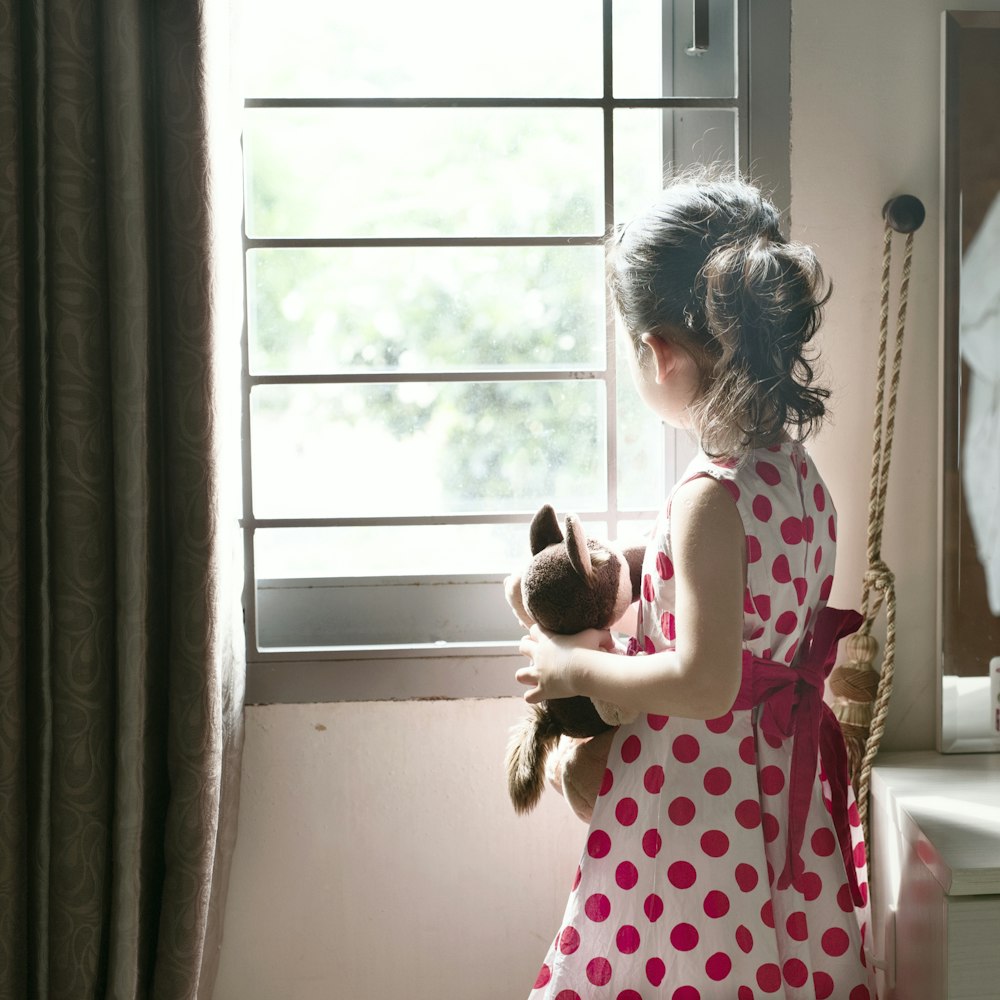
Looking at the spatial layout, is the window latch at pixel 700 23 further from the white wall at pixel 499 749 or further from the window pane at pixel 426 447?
the window pane at pixel 426 447

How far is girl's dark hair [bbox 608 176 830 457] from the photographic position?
35.7 inches

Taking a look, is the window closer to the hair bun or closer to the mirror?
the mirror

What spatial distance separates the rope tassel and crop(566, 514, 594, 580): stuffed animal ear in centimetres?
47

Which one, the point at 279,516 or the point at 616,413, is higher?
the point at 616,413

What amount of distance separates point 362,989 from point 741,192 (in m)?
1.15

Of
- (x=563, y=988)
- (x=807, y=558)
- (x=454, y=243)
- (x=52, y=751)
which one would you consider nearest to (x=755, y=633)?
(x=807, y=558)

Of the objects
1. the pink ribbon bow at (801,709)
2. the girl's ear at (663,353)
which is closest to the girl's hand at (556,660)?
the pink ribbon bow at (801,709)

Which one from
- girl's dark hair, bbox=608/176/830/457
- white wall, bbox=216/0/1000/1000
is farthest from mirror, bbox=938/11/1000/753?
girl's dark hair, bbox=608/176/830/457

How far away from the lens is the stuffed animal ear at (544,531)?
1.00m

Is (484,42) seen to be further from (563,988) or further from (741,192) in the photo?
(563,988)

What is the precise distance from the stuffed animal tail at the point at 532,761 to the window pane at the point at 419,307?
0.52m

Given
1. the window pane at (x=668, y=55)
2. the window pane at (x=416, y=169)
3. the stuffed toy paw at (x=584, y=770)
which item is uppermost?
the window pane at (x=668, y=55)

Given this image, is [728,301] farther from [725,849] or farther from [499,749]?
[499,749]

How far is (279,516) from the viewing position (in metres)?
1.35
